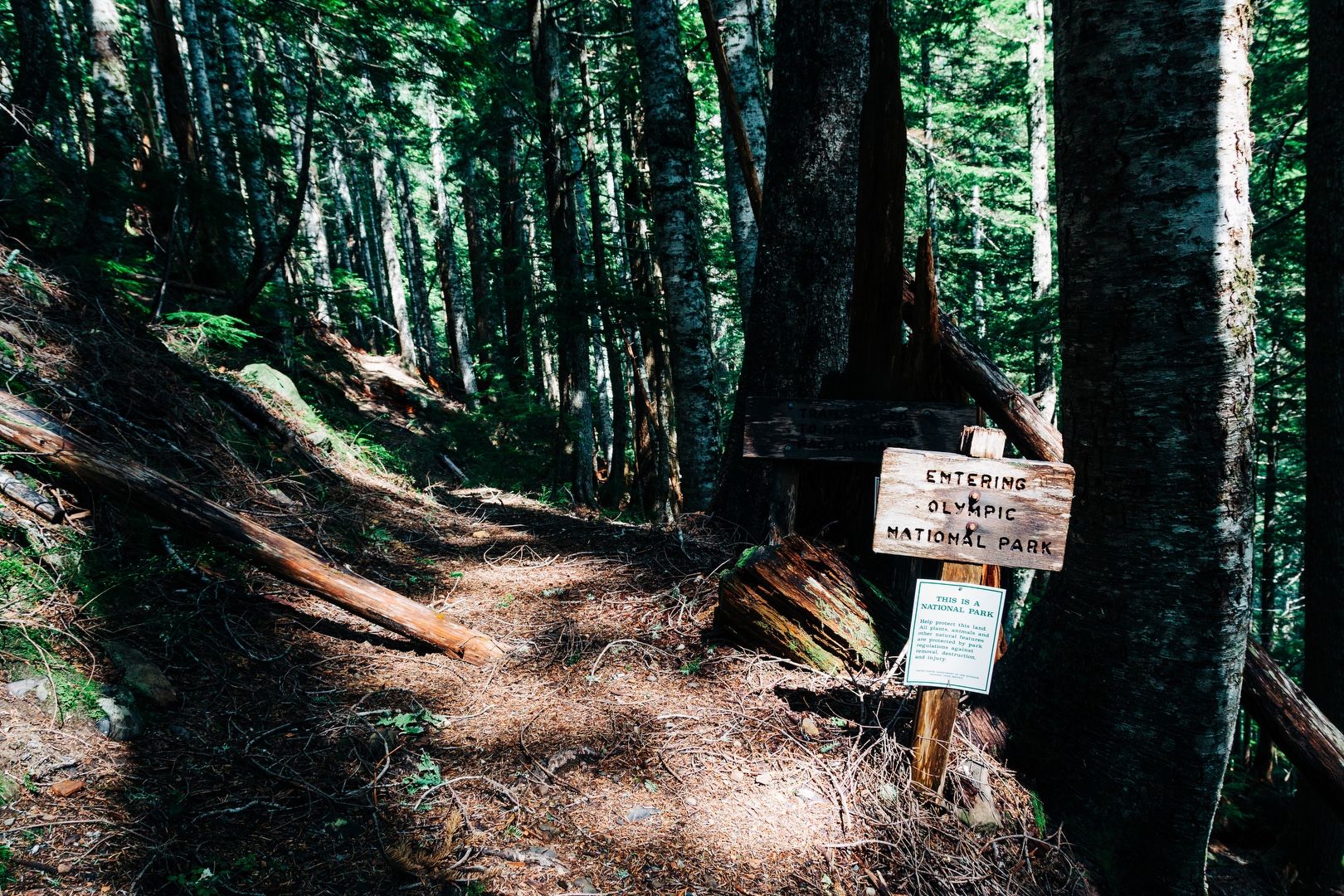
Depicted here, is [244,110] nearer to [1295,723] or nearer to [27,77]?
[27,77]

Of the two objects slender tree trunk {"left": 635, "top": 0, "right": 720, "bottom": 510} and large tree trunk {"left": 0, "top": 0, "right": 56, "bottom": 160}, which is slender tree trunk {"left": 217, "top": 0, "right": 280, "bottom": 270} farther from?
slender tree trunk {"left": 635, "top": 0, "right": 720, "bottom": 510}

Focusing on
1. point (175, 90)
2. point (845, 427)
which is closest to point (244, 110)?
point (175, 90)

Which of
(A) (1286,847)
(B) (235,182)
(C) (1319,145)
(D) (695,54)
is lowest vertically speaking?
(A) (1286,847)

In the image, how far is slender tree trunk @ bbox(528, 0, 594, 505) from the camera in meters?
9.27

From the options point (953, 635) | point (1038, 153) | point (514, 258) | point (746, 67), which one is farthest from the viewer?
point (1038, 153)

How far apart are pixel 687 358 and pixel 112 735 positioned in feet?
16.1

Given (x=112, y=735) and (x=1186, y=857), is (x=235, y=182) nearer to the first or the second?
(x=112, y=735)

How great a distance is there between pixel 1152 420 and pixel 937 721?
4.76 ft

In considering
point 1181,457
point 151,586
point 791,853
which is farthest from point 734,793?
point 151,586

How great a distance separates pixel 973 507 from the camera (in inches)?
104

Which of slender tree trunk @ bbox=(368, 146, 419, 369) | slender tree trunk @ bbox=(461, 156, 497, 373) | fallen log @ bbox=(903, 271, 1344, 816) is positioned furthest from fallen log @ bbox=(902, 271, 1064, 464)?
slender tree trunk @ bbox=(368, 146, 419, 369)

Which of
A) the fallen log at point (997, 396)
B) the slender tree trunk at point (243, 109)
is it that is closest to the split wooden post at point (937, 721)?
the fallen log at point (997, 396)

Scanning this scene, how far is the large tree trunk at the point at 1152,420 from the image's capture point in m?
2.46

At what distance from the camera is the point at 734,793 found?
290 centimetres
